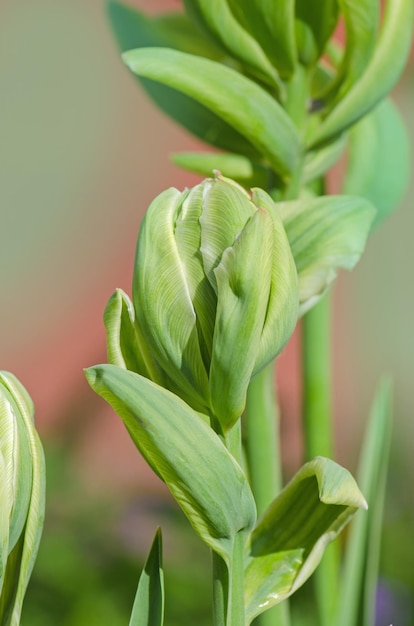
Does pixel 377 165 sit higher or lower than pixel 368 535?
higher

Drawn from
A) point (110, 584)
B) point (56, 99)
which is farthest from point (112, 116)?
point (110, 584)

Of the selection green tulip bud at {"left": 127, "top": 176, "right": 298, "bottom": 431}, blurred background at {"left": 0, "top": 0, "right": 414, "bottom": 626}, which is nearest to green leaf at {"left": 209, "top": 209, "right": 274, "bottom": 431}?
green tulip bud at {"left": 127, "top": 176, "right": 298, "bottom": 431}

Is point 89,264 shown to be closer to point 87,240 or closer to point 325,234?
point 87,240

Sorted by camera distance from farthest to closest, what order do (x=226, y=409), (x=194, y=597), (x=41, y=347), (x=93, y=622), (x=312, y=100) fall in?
(x=41, y=347)
(x=194, y=597)
(x=93, y=622)
(x=312, y=100)
(x=226, y=409)

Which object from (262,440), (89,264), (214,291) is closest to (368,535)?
(262,440)

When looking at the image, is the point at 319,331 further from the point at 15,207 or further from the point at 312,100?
the point at 15,207

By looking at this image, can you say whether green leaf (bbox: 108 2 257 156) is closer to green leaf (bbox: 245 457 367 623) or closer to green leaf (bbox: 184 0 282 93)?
green leaf (bbox: 184 0 282 93)
